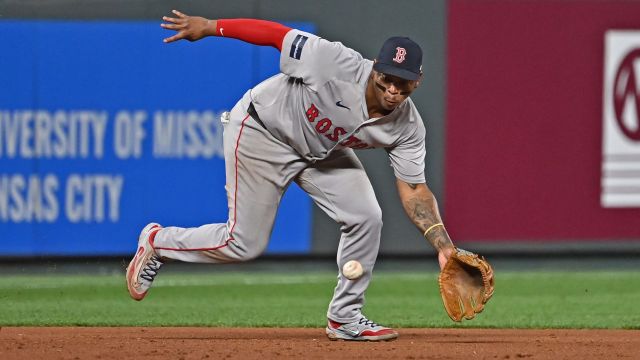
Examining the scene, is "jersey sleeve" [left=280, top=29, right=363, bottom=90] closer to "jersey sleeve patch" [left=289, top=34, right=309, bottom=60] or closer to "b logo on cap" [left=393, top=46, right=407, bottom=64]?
"jersey sleeve patch" [left=289, top=34, right=309, bottom=60]

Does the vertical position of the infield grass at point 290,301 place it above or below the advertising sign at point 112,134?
below

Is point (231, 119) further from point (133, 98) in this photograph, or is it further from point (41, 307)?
point (133, 98)

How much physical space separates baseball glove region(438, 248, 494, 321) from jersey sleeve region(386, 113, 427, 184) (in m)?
0.45

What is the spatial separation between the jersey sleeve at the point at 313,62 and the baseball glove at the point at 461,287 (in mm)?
968

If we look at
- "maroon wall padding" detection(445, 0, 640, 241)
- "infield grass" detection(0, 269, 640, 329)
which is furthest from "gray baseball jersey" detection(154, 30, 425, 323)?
"maroon wall padding" detection(445, 0, 640, 241)

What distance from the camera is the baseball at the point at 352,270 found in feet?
21.8

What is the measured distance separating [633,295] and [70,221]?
4.12 meters

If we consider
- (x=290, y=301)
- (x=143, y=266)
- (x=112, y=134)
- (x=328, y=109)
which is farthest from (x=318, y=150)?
(x=112, y=134)

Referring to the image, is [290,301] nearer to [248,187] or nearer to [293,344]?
[293,344]

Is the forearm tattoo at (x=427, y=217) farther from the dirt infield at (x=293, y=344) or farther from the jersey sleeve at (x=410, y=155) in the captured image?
the dirt infield at (x=293, y=344)

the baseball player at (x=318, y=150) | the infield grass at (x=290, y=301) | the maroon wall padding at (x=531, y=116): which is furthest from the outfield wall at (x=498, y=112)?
the baseball player at (x=318, y=150)

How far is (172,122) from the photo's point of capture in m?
10.6

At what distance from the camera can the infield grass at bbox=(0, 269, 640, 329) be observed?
812cm

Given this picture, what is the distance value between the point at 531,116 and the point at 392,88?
16.6 feet
